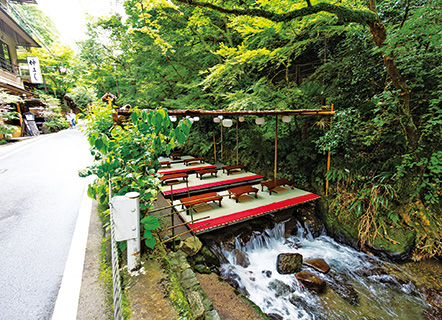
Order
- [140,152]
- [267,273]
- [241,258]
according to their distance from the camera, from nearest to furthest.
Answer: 1. [140,152]
2. [267,273]
3. [241,258]

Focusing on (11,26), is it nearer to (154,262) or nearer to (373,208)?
(154,262)

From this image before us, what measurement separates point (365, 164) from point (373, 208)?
1644 mm

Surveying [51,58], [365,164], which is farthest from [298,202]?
[51,58]

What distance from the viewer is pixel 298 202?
752cm

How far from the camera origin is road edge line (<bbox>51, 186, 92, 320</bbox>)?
2.29m

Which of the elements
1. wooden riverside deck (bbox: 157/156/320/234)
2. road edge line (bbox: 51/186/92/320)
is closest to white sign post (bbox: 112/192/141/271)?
road edge line (bbox: 51/186/92/320)

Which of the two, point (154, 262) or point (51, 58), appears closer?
point (154, 262)

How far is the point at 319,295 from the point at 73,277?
5591mm

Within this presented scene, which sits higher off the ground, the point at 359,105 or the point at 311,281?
the point at 359,105

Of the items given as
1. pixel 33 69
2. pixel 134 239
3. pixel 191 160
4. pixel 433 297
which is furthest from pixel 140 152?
pixel 33 69

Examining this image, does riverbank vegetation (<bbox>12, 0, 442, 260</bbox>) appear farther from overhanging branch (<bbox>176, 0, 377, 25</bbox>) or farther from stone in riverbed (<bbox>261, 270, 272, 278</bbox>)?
stone in riverbed (<bbox>261, 270, 272, 278</bbox>)

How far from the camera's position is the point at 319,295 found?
5.09 meters

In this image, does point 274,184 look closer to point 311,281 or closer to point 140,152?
point 311,281

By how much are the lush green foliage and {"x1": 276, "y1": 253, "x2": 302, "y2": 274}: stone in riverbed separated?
4.54m
